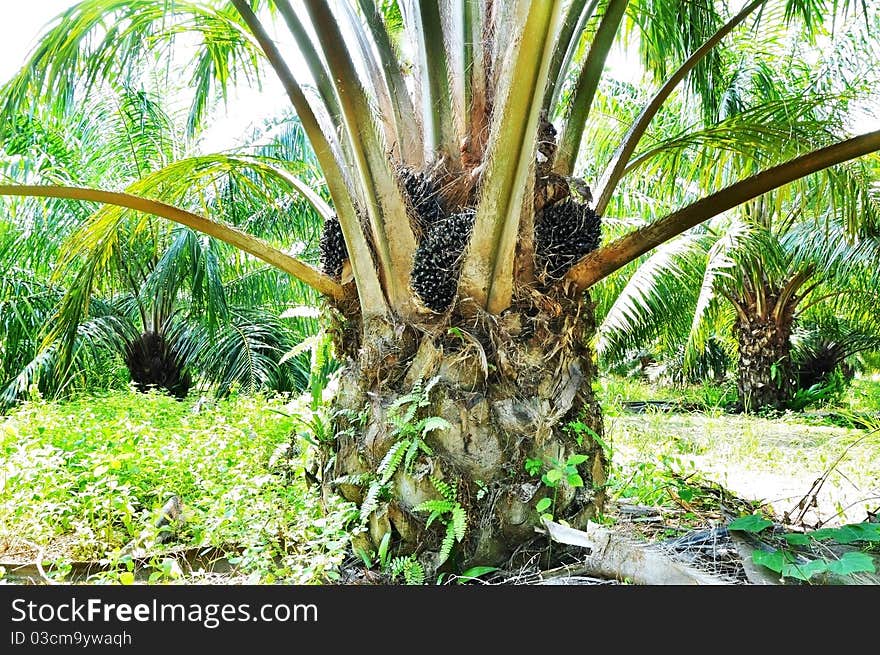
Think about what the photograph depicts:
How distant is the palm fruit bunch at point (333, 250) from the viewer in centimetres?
265

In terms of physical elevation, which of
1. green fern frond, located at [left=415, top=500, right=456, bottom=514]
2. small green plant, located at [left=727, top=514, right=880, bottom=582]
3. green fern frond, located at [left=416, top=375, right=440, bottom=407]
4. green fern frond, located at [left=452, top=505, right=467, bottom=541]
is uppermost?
green fern frond, located at [left=416, top=375, right=440, bottom=407]

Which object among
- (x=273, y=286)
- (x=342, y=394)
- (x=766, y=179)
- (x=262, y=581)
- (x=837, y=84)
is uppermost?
(x=837, y=84)

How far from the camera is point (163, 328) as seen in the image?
7.13 meters

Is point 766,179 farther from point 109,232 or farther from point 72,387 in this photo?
point 72,387

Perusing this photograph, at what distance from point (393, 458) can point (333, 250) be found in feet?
3.12

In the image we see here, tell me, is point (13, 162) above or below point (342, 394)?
above

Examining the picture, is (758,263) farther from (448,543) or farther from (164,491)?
(164,491)

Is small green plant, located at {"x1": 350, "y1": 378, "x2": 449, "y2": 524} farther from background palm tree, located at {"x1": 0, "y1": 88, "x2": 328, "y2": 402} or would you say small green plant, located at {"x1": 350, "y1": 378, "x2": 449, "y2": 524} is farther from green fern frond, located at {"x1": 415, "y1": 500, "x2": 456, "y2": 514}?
background palm tree, located at {"x1": 0, "y1": 88, "x2": 328, "y2": 402}

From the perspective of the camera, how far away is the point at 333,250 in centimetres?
267

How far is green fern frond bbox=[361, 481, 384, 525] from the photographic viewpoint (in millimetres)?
2232

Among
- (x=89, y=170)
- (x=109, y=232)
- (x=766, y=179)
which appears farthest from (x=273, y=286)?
(x=766, y=179)

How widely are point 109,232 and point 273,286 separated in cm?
536

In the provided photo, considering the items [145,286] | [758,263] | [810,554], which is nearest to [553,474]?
[810,554]

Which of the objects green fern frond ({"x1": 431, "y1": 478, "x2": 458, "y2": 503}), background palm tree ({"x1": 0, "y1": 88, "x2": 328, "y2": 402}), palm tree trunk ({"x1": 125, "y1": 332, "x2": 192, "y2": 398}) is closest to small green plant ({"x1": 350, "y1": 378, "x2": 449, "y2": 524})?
green fern frond ({"x1": 431, "y1": 478, "x2": 458, "y2": 503})
